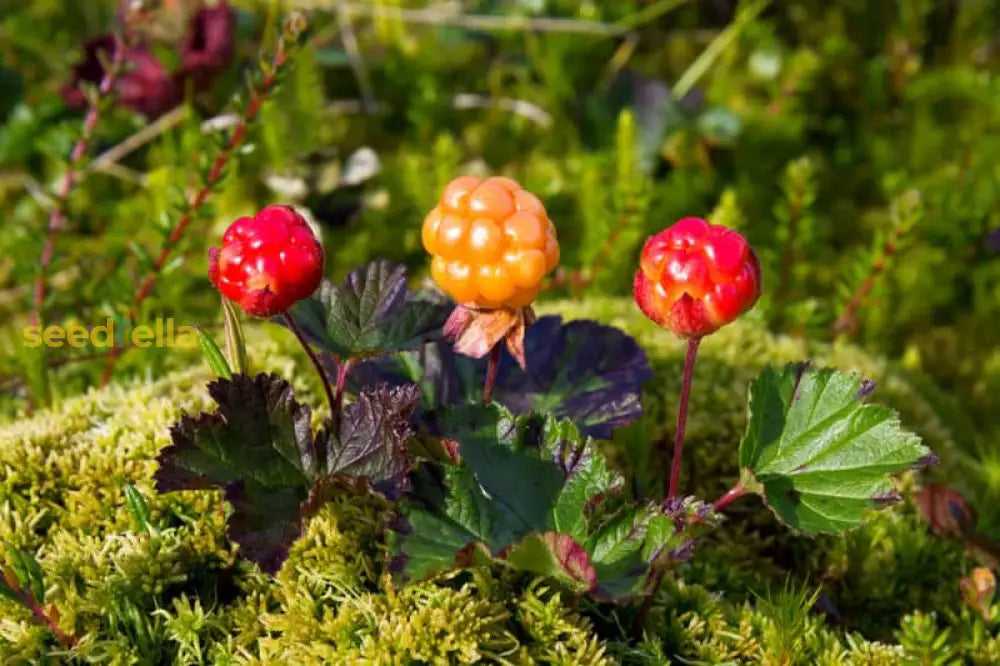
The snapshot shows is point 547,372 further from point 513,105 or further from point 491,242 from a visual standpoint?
point 513,105

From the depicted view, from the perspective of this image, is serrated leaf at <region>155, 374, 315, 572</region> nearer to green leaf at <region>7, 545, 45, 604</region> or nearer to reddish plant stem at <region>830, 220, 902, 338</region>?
green leaf at <region>7, 545, 45, 604</region>

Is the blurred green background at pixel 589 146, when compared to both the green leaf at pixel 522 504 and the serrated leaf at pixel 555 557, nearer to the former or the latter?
the green leaf at pixel 522 504

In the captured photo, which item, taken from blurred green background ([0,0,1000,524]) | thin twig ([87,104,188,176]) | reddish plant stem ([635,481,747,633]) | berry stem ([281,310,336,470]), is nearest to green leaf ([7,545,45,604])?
berry stem ([281,310,336,470])

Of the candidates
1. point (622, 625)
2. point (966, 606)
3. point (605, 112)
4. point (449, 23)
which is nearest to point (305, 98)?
point (449, 23)

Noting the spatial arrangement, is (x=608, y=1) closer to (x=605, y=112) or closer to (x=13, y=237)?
(x=605, y=112)

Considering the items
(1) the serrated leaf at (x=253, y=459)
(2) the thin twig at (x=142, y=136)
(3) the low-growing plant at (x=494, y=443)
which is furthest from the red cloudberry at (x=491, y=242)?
(2) the thin twig at (x=142, y=136)

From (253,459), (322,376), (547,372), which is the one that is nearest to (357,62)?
(547,372)
